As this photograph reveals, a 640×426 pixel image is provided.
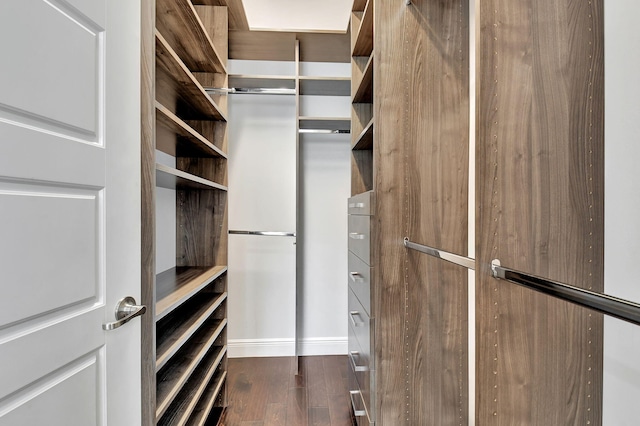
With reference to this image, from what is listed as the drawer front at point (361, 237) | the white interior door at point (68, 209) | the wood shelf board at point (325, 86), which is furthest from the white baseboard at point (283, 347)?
the wood shelf board at point (325, 86)

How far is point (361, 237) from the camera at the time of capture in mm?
1561

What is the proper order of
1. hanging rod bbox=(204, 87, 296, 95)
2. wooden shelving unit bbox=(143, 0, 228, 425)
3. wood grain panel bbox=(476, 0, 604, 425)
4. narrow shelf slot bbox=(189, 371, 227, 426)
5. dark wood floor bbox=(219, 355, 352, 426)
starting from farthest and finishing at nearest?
hanging rod bbox=(204, 87, 296, 95)
dark wood floor bbox=(219, 355, 352, 426)
narrow shelf slot bbox=(189, 371, 227, 426)
wooden shelving unit bbox=(143, 0, 228, 425)
wood grain panel bbox=(476, 0, 604, 425)

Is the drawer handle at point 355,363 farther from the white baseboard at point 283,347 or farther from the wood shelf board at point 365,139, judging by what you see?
the wood shelf board at point 365,139

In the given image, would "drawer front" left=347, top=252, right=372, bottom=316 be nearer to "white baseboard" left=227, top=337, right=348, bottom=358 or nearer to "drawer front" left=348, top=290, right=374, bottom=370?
"drawer front" left=348, top=290, right=374, bottom=370

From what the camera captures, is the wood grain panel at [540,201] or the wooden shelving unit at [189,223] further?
the wooden shelving unit at [189,223]

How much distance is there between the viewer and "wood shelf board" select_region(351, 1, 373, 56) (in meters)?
1.58

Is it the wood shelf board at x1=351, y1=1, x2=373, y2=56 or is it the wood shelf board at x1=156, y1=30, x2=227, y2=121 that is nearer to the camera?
the wood shelf board at x1=156, y1=30, x2=227, y2=121

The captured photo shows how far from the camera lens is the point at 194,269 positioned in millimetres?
1926

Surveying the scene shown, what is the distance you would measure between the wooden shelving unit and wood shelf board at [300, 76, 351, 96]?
24.2 inches

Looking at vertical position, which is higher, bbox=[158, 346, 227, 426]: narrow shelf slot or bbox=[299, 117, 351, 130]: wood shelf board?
bbox=[299, 117, 351, 130]: wood shelf board

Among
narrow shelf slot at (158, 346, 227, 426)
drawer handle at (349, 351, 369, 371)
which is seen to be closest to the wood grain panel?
drawer handle at (349, 351, 369, 371)

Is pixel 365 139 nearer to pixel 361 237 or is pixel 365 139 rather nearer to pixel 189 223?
pixel 361 237

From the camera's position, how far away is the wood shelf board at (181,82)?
1.15 meters

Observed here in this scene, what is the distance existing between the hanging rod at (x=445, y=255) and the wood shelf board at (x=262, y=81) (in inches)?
62.8
